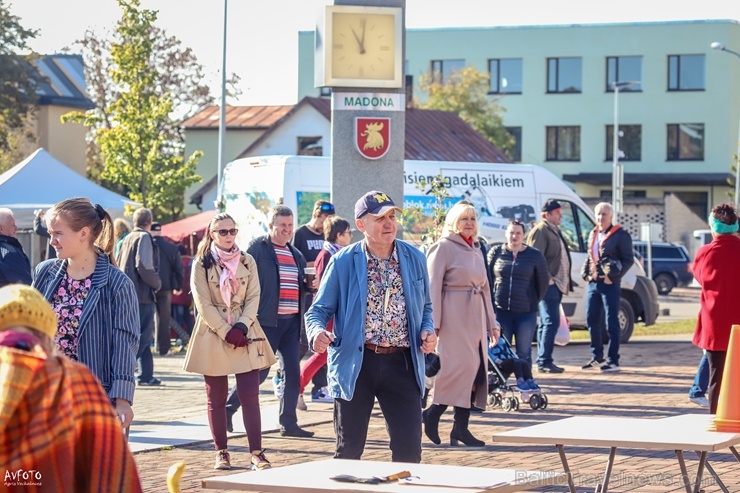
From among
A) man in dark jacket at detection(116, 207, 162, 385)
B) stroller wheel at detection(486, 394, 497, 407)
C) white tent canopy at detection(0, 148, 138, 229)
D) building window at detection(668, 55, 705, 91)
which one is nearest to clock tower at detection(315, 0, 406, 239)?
man in dark jacket at detection(116, 207, 162, 385)

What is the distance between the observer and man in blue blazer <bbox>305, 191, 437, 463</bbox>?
285 inches

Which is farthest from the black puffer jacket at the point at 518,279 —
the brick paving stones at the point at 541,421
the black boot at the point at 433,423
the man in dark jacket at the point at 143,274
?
the man in dark jacket at the point at 143,274

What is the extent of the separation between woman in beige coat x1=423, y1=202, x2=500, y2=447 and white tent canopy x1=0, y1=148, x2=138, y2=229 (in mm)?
13673

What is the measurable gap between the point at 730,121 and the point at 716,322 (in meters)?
60.9

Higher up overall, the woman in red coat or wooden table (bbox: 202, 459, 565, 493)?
the woman in red coat

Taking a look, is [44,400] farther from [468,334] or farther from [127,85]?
[127,85]

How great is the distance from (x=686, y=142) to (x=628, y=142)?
3010mm

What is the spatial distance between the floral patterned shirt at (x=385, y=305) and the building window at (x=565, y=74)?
6668cm

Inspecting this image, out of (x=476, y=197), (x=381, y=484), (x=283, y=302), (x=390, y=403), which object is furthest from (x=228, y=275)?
(x=476, y=197)

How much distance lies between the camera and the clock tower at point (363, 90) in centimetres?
1594

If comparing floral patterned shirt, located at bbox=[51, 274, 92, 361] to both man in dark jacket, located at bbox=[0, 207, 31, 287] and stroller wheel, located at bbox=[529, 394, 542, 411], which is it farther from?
stroller wheel, located at bbox=[529, 394, 542, 411]

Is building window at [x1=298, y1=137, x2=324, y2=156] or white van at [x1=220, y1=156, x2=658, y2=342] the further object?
building window at [x1=298, y1=137, x2=324, y2=156]

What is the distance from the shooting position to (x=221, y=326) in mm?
9594

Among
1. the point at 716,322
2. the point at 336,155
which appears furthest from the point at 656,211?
the point at 716,322
